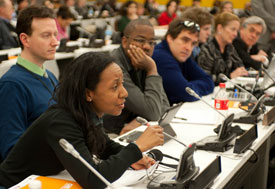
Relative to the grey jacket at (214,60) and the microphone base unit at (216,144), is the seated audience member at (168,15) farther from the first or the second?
the microphone base unit at (216,144)

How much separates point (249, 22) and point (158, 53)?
86.0 inches

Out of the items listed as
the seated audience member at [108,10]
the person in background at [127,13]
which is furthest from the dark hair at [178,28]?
the seated audience member at [108,10]

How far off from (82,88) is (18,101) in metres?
0.59

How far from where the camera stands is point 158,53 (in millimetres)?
3016

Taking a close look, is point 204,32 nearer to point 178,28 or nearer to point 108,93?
point 178,28

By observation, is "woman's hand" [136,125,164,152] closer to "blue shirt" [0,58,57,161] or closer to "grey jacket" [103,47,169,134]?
"blue shirt" [0,58,57,161]

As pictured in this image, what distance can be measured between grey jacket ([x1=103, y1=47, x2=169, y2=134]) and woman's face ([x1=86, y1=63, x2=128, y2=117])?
878 mm

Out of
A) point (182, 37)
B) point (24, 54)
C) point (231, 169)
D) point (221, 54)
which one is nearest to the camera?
point (231, 169)

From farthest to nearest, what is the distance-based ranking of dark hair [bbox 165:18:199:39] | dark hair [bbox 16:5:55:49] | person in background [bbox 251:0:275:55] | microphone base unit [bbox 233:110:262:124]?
1. person in background [bbox 251:0:275:55]
2. dark hair [bbox 165:18:199:39]
3. microphone base unit [bbox 233:110:262:124]
4. dark hair [bbox 16:5:55:49]

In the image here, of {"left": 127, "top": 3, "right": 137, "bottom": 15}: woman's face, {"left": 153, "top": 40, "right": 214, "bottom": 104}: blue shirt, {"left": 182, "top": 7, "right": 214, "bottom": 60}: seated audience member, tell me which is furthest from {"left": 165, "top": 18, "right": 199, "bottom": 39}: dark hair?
{"left": 127, "top": 3, "right": 137, "bottom": 15}: woman's face

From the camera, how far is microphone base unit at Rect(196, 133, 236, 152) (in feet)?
6.33

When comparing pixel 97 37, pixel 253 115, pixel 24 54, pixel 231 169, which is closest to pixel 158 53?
pixel 253 115

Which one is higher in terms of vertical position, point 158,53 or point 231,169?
point 158,53

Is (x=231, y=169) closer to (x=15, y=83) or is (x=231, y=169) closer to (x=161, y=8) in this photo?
(x=15, y=83)
